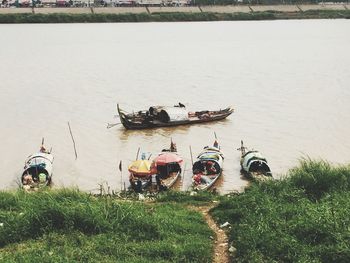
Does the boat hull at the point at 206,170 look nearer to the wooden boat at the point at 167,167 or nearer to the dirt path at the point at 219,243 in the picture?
the wooden boat at the point at 167,167

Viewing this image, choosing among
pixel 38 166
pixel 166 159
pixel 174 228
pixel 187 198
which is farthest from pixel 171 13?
pixel 174 228

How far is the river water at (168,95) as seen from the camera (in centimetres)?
2108

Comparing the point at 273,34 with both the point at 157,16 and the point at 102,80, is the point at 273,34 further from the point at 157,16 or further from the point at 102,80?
the point at 102,80

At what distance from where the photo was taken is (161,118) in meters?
26.2

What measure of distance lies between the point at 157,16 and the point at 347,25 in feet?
114

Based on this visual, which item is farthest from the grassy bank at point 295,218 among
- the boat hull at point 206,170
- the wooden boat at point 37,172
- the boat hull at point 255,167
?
the wooden boat at point 37,172

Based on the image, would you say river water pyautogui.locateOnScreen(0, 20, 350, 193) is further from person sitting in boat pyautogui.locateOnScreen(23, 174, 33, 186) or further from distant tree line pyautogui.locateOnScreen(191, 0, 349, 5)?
distant tree line pyautogui.locateOnScreen(191, 0, 349, 5)

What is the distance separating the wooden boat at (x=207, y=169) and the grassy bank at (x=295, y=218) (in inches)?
167

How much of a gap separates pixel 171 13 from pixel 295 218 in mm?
80926

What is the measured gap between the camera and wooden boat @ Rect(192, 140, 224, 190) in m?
16.8

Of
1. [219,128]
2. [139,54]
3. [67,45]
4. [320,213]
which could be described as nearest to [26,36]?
[67,45]

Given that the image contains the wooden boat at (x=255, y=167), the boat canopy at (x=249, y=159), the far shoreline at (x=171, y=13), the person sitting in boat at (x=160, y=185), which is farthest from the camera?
the far shoreline at (x=171, y=13)

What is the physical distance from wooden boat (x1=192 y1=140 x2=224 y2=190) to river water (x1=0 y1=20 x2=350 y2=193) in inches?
21.9

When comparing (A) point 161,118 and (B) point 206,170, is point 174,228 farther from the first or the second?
(A) point 161,118
